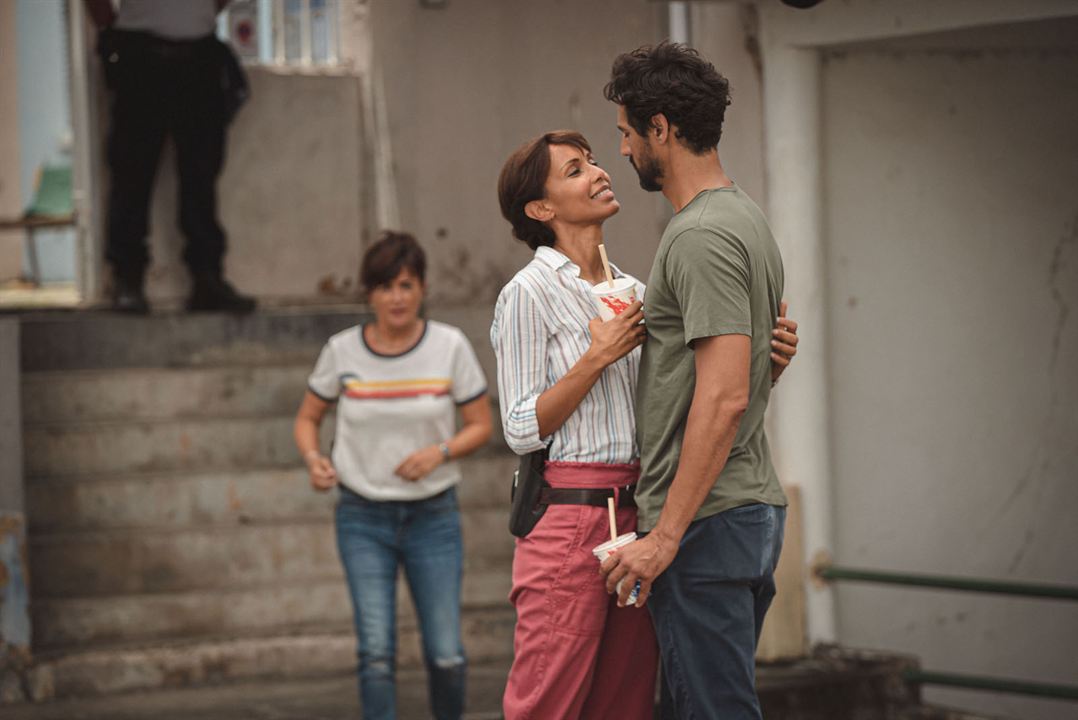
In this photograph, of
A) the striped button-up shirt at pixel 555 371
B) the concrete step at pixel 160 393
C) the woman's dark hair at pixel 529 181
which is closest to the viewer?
the striped button-up shirt at pixel 555 371

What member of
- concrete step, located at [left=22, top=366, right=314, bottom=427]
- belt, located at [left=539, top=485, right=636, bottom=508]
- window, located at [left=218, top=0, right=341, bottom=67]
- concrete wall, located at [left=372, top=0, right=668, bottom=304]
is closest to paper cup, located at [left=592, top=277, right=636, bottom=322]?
belt, located at [left=539, top=485, right=636, bottom=508]

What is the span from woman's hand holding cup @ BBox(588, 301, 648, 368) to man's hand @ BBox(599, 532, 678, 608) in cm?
41

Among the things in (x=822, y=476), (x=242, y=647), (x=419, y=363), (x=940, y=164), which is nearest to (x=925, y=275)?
(x=940, y=164)

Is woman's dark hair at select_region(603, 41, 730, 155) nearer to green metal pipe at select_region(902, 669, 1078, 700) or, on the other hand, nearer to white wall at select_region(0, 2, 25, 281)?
green metal pipe at select_region(902, 669, 1078, 700)

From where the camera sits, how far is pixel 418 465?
5027 mm

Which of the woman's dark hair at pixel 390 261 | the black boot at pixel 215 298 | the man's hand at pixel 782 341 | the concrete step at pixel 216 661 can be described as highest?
the woman's dark hair at pixel 390 261

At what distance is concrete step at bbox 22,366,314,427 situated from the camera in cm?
769

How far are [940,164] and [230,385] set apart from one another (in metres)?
3.80

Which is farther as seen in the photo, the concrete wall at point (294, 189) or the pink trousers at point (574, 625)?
the concrete wall at point (294, 189)

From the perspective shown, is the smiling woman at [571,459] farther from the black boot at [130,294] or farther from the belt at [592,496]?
the black boot at [130,294]

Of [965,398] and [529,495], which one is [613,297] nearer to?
[529,495]

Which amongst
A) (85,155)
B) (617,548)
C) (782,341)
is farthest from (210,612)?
(782,341)

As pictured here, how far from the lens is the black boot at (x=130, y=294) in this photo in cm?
847

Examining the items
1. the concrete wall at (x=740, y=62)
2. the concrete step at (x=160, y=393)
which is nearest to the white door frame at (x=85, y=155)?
the concrete step at (x=160, y=393)
